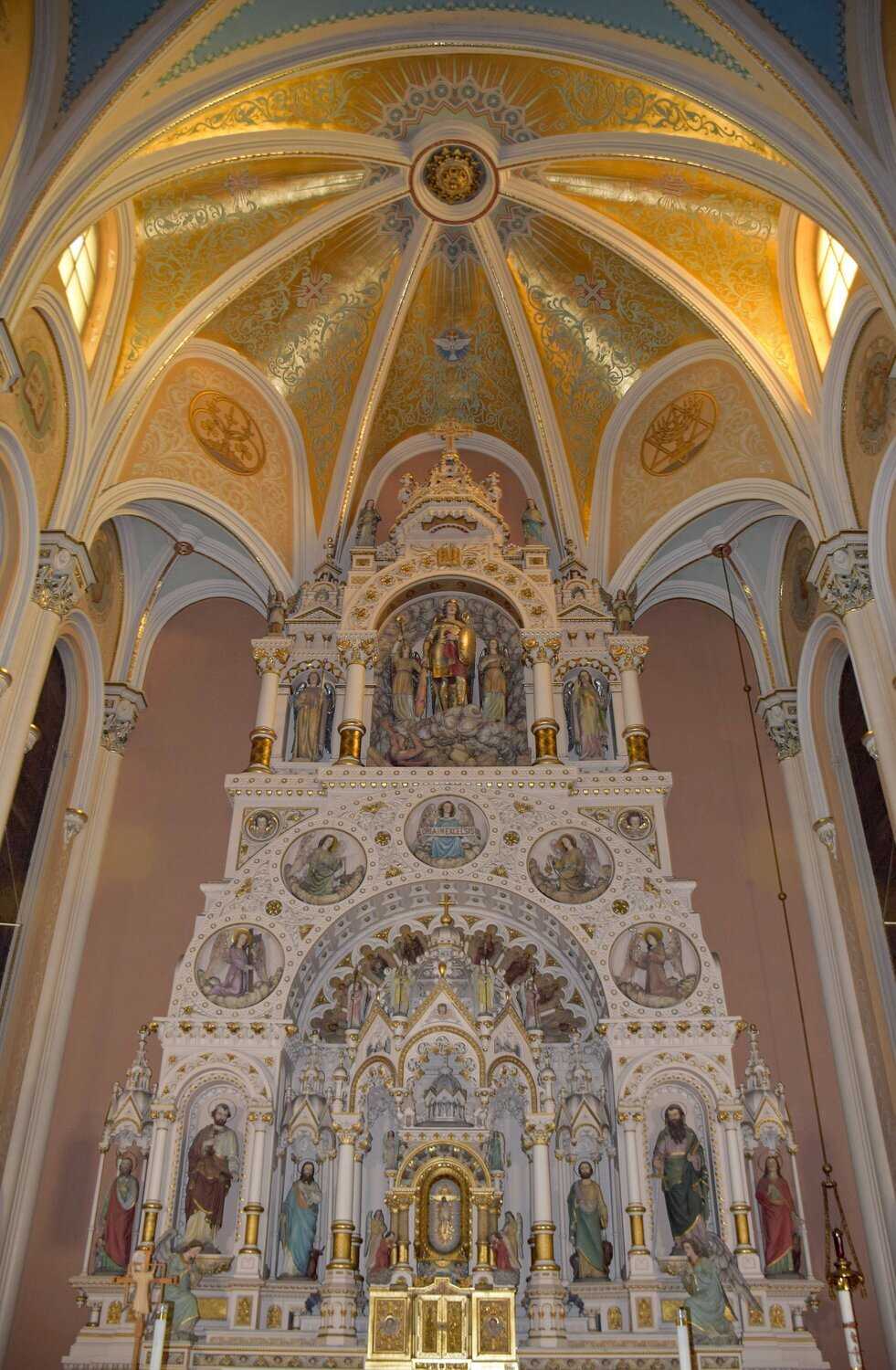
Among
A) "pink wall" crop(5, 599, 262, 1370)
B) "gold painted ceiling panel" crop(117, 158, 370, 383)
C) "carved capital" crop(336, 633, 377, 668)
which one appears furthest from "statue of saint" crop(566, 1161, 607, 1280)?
"gold painted ceiling panel" crop(117, 158, 370, 383)

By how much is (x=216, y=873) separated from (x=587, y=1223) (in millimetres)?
7281

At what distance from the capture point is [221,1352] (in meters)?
A: 11.5

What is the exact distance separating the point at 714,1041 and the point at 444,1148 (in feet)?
10.4

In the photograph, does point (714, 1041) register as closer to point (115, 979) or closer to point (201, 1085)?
point (201, 1085)

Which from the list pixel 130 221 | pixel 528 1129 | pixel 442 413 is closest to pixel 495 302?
pixel 442 413

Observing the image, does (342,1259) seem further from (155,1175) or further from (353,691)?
(353,691)

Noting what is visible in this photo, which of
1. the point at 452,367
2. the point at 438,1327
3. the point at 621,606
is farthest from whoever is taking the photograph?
the point at 452,367

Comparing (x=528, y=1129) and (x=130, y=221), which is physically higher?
(x=130, y=221)

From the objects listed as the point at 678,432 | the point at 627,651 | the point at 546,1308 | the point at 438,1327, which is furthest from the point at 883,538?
the point at 438,1327

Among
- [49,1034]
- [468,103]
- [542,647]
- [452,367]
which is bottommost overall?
[49,1034]

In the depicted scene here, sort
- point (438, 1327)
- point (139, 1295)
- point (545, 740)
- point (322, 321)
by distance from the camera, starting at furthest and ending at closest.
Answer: point (322, 321) → point (545, 740) → point (438, 1327) → point (139, 1295)

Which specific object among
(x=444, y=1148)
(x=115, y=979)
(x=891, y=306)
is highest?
(x=891, y=306)

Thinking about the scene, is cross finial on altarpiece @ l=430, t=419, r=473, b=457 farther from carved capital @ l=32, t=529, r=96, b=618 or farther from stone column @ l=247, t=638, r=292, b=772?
carved capital @ l=32, t=529, r=96, b=618

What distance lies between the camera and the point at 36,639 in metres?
13.9
